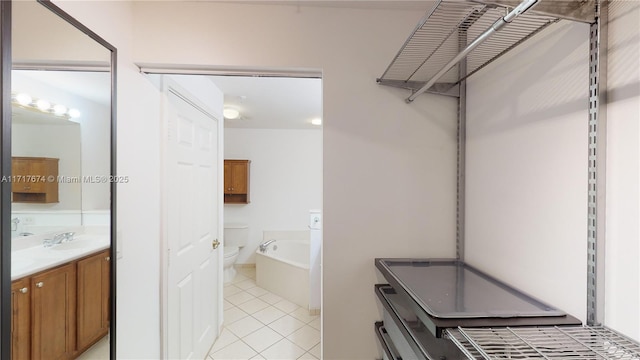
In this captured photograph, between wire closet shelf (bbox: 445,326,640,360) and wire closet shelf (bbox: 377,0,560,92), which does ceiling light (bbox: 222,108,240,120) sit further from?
wire closet shelf (bbox: 445,326,640,360)

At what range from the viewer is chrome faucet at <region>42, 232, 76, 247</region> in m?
0.81

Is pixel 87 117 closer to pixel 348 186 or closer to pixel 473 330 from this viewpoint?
pixel 348 186

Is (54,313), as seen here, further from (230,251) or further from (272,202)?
(272,202)

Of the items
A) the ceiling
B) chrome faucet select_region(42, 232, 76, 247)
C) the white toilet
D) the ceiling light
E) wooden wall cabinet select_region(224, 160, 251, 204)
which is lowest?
the white toilet

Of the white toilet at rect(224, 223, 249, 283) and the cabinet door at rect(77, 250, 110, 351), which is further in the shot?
the white toilet at rect(224, 223, 249, 283)

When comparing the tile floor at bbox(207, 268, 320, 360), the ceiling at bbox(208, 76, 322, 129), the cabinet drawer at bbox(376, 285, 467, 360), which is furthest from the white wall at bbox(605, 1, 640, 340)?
the tile floor at bbox(207, 268, 320, 360)

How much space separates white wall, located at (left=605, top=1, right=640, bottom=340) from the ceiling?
132 centimetres

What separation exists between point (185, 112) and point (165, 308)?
4.01 feet

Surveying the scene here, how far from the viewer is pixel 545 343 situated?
619mm

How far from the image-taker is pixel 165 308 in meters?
1.40

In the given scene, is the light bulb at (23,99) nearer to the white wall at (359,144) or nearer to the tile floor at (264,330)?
the white wall at (359,144)

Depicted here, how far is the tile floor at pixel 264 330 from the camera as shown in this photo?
203 centimetres

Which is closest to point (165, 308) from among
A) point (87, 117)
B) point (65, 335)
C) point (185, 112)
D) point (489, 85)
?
point (65, 335)

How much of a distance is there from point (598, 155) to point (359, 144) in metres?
0.82
